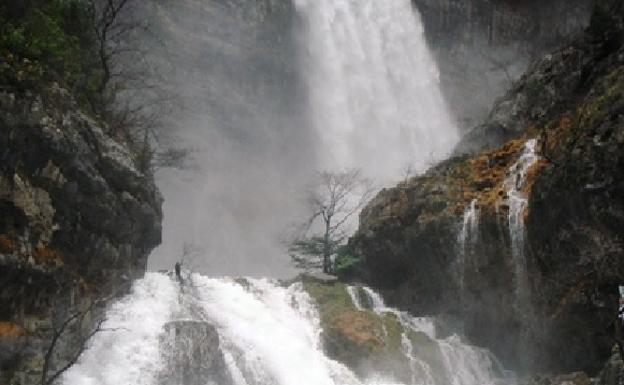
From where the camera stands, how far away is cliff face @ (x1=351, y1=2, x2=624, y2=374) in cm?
1723

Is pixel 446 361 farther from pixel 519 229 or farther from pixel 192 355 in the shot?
pixel 192 355

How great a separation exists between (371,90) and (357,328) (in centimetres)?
3754

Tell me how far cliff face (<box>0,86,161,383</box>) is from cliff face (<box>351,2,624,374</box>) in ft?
42.0

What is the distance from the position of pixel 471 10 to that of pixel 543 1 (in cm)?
724

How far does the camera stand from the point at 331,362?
71.2 ft

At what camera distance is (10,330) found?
1310cm

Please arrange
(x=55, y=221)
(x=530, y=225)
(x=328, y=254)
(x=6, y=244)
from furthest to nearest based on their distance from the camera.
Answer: (x=328, y=254) < (x=530, y=225) < (x=55, y=221) < (x=6, y=244)

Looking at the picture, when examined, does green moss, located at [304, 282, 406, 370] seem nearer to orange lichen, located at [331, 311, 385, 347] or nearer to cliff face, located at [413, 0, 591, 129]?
orange lichen, located at [331, 311, 385, 347]

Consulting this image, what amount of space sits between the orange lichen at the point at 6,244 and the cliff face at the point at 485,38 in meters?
50.5

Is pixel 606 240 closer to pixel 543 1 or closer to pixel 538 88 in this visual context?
pixel 538 88

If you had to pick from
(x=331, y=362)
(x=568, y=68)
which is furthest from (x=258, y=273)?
(x=568, y=68)

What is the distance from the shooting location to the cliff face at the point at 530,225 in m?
17.2

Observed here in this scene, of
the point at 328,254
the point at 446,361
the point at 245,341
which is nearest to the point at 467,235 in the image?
the point at 446,361

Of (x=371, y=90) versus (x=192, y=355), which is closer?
(x=192, y=355)
